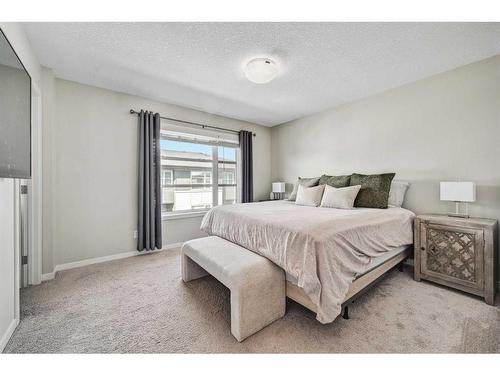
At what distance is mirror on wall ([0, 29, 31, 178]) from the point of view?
3.76ft

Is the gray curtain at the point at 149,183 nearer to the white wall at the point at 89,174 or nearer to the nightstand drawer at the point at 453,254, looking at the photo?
the white wall at the point at 89,174

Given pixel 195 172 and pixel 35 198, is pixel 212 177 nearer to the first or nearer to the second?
pixel 195 172

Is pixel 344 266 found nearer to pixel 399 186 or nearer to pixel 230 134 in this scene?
pixel 399 186

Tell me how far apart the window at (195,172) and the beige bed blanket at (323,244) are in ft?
5.84

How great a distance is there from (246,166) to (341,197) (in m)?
2.10

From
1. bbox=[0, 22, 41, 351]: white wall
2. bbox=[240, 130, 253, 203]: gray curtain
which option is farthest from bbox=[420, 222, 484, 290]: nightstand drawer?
bbox=[0, 22, 41, 351]: white wall

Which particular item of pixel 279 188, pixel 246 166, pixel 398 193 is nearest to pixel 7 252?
pixel 246 166

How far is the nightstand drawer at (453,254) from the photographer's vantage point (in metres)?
1.80

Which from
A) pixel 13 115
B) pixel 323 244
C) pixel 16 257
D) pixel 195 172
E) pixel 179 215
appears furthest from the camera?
pixel 195 172

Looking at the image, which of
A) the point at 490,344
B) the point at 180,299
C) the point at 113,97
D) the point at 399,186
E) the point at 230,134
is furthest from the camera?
the point at 230,134

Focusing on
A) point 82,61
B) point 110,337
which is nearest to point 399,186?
point 110,337

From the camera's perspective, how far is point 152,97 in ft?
9.87

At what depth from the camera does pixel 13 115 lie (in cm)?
126

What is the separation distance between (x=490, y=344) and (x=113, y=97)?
14.6 ft
